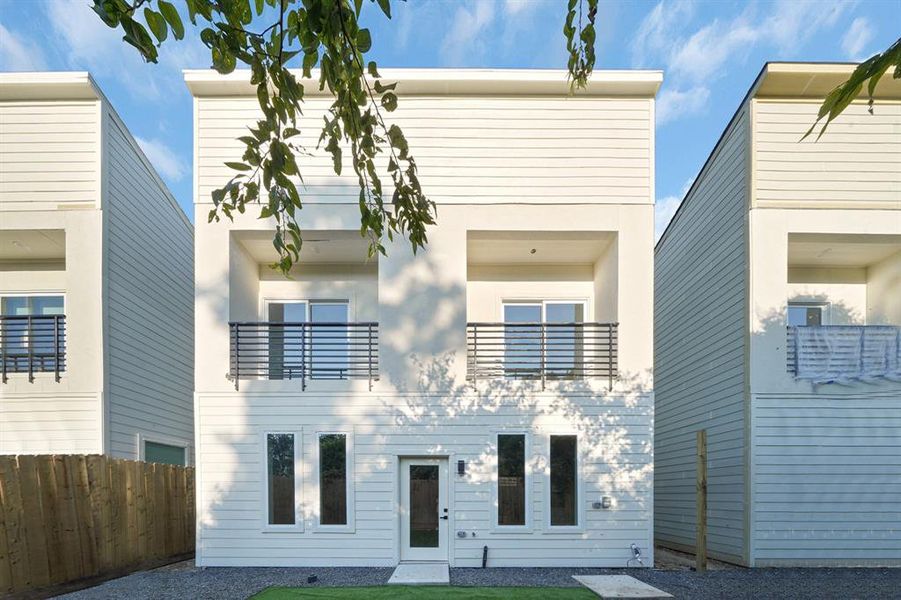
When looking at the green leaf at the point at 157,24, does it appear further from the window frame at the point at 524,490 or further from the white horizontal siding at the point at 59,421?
the white horizontal siding at the point at 59,421

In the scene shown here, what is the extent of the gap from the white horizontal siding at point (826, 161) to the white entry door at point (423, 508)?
266 inches

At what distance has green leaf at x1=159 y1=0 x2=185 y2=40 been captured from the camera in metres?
1.84

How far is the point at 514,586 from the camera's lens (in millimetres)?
7000

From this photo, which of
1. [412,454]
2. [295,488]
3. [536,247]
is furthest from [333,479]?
[536,247]

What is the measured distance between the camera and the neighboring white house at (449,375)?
8117 mm

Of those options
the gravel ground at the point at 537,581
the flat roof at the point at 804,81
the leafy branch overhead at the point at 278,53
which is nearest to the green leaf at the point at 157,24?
the leafy branch overhead at the point at 278,53

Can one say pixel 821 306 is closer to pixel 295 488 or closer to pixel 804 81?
pixel 804 81

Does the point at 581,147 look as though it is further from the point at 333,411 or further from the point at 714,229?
the point at 333,411

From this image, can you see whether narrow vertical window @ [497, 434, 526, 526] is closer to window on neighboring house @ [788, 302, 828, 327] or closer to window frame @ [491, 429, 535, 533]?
window frame @ [491, 429, 535, 533]

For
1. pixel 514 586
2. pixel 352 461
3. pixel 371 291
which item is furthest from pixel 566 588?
pixel 371 291

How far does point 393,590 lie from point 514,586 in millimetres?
1584

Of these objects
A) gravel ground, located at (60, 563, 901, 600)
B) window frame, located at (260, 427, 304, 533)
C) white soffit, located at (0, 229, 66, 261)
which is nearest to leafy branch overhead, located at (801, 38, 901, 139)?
gravel ground, located at (60, 563, 901, 600)

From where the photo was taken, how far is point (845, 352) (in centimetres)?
852

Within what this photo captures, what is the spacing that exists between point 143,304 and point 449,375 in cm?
665
